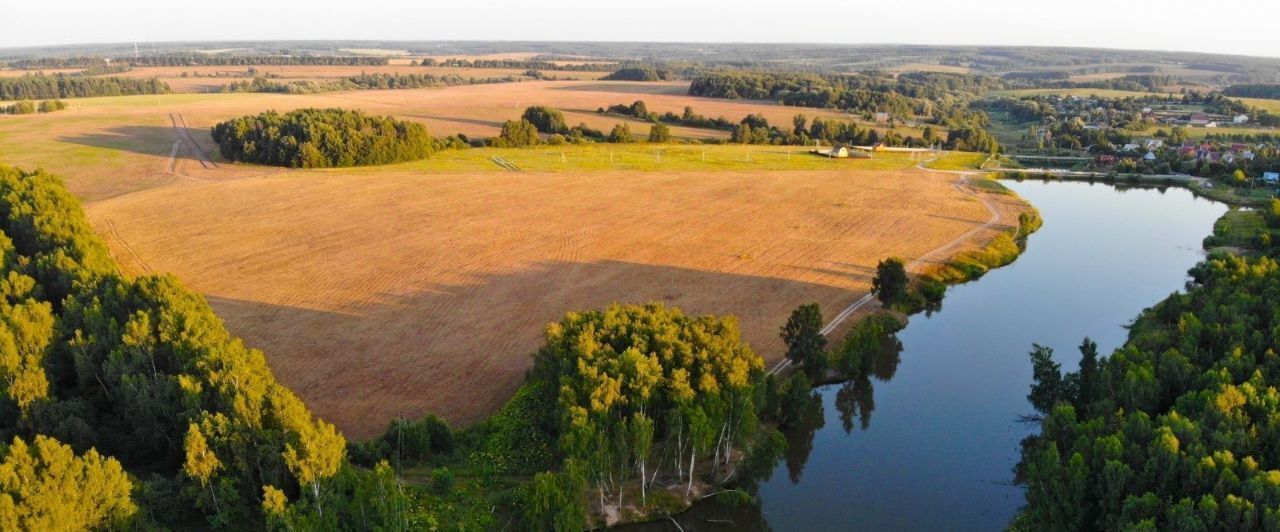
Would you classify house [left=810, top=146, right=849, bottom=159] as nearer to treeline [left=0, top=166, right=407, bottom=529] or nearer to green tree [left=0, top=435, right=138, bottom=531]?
treeline [left=0, top=166, right=407, bottom=529]

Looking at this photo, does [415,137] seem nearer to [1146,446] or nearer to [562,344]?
[562,344]

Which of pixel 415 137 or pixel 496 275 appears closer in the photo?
pixel 496 275

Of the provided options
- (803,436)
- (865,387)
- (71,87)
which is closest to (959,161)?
(865,387)

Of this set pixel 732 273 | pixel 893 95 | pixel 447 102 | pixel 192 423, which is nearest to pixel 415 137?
pixel 732 273

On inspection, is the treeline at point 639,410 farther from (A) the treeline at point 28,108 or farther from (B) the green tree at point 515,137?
(A) the treeline at point 28,108

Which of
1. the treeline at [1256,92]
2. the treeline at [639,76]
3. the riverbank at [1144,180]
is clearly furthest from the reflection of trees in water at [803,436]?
the treeline at [1256,92]

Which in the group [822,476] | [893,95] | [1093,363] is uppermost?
[893,95]

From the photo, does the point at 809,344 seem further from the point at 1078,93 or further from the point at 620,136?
the point at 1078,93
